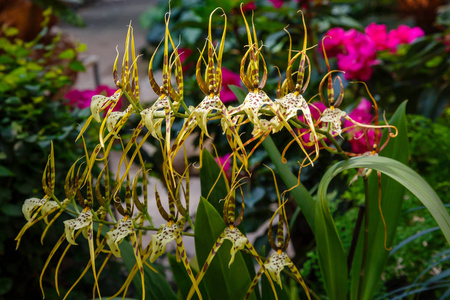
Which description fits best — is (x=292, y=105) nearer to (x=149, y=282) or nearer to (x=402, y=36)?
(x=149, y=282)

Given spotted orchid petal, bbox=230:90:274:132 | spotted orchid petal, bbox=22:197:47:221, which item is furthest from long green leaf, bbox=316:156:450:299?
spotted orchid petal, bbox=22:197:47:221

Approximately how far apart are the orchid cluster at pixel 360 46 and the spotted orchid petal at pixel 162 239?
0.78 metres

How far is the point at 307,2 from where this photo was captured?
59.2 inches

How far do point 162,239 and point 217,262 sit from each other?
0.12m

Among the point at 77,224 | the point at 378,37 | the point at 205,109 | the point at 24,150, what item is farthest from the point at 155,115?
the point at 378,37

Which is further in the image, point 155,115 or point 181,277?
point 181,277

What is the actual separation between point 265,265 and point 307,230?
2.35 feet

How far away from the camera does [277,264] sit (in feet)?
2.01

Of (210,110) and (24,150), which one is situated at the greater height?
(210,110)

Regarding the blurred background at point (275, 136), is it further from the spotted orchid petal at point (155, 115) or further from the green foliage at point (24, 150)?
the spotted orchid petal at point (155, 115)

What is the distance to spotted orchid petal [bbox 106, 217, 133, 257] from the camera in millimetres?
598

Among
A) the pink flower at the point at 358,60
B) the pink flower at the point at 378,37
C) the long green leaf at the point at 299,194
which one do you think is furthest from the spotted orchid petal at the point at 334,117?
the pink flower at the point at 378,37

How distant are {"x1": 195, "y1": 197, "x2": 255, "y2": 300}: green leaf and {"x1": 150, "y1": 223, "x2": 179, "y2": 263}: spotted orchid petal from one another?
2.5 inches

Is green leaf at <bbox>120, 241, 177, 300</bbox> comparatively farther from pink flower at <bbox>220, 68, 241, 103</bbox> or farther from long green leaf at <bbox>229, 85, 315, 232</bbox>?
pink flower at <bbox>220, 68, 241, 103</bbox>
